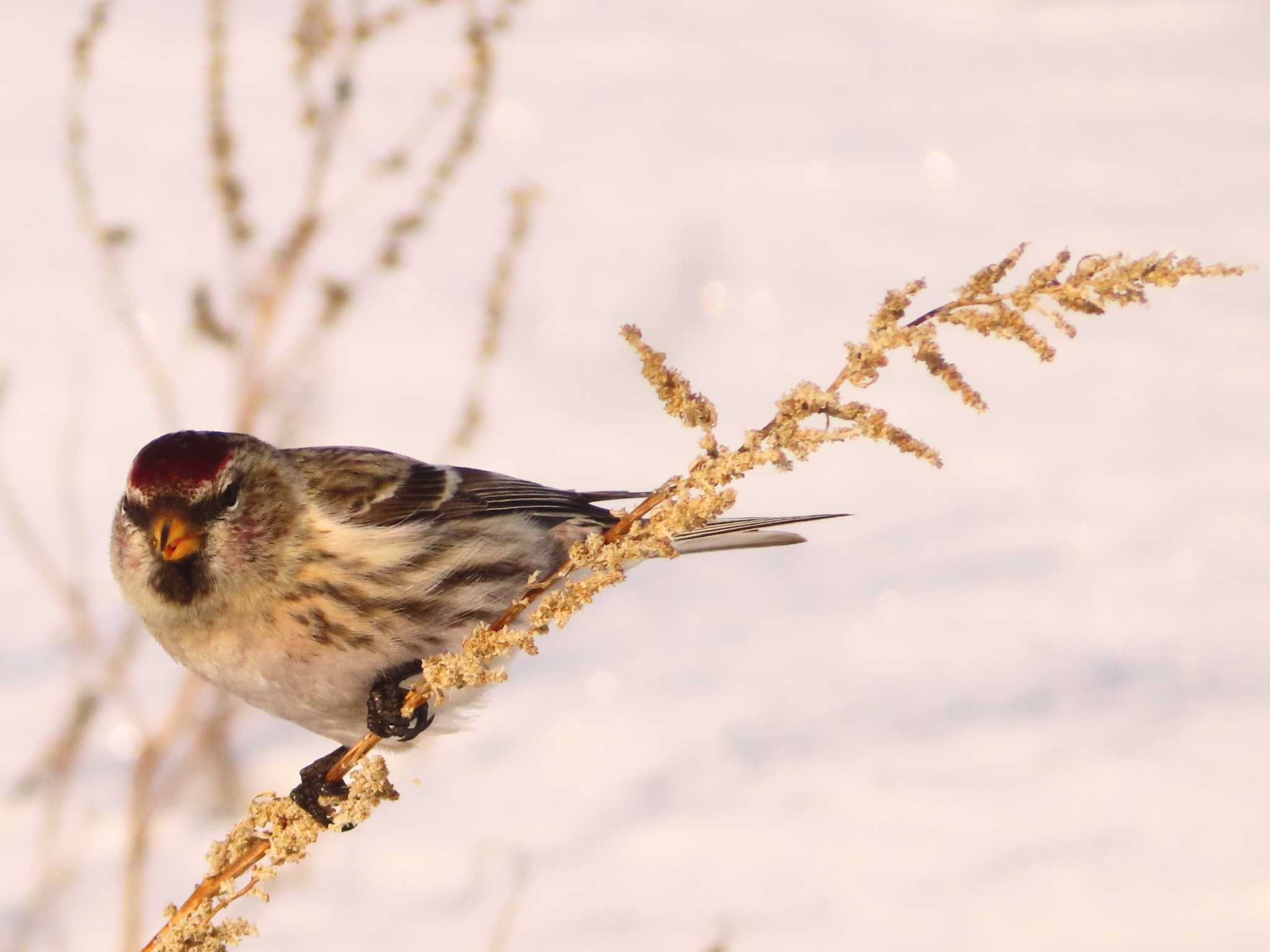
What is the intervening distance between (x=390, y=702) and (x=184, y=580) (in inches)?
13.3

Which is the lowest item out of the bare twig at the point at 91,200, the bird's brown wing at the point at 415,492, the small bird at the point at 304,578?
the small bird at the point at 304,578

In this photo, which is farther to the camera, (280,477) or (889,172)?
(889,172)

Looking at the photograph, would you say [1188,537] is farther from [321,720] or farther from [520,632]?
[520,632]

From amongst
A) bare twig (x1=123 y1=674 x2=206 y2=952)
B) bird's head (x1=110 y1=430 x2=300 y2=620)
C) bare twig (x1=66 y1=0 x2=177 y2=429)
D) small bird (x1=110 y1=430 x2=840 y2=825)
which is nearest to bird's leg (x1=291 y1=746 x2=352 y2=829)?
small bird (x1=110 y1=430 x2=840 y2=825)

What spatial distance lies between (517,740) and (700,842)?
0.53 meters

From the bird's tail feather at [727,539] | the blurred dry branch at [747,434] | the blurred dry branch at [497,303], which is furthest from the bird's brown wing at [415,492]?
the blurred dry branch at [747,434]

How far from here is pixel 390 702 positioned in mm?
2029

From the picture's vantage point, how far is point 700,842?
11.0ft

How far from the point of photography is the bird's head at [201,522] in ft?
6.71

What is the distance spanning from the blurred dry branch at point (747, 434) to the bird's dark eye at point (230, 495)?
65cm

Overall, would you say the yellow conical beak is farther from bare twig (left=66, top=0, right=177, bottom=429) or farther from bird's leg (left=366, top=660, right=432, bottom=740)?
bare twig (left=66, top=0, right=177, bottom=429)

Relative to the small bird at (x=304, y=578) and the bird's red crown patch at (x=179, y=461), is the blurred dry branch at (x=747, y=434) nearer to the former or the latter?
the small bird at (x=304, y=578)

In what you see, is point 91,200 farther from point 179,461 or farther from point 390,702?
point 390,702

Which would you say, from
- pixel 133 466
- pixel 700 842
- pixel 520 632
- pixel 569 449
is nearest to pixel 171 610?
pixel 133 466
